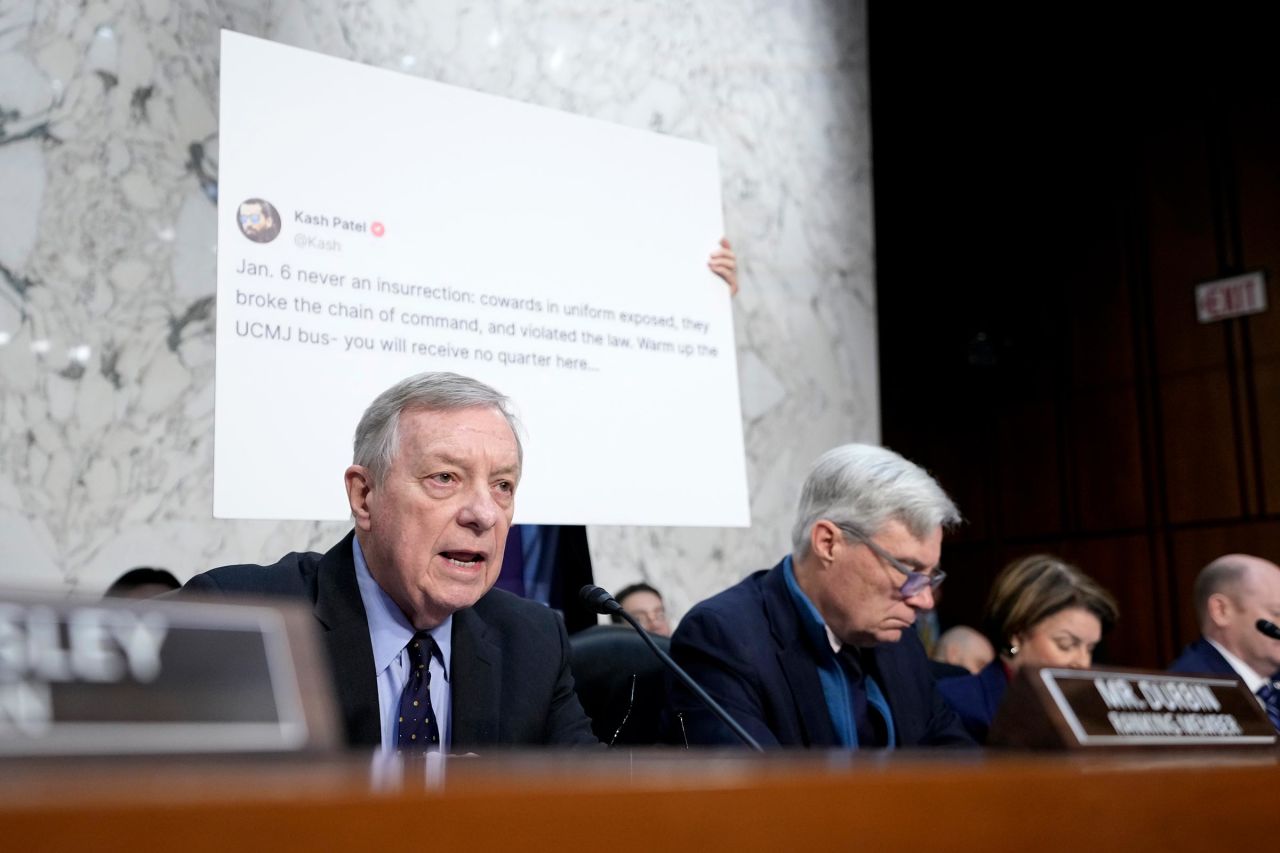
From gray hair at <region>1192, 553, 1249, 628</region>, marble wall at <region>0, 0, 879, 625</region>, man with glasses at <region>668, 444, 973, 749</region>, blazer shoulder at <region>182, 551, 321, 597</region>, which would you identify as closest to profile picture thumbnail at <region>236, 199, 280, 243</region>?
marble wall at <region>0, 0, 879, 625</region>

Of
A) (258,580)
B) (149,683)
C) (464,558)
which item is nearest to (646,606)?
(464,558)

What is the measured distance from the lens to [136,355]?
308 cm

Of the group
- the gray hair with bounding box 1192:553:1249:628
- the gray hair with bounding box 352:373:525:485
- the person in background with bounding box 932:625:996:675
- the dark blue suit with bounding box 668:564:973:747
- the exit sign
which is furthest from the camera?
the exit sign

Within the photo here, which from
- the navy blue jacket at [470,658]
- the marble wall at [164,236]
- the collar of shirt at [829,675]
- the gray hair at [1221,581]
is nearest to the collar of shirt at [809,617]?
the collar of shirt at [829,675]

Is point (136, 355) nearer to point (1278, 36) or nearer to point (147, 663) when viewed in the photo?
point (147, 663)

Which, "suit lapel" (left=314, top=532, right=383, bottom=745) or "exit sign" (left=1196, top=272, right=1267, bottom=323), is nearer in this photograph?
"suit lapel" (left=314, top=532, right=383, bottom=745)

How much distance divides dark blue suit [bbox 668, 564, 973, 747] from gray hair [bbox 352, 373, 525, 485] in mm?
575

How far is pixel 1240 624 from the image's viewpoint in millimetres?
3924

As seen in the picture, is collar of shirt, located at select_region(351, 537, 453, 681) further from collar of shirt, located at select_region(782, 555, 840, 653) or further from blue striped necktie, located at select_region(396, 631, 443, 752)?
collar of shirt, located at select_region(782, 555, 840, 653)

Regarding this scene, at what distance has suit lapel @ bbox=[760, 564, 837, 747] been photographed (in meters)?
2.42

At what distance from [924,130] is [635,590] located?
6279mm

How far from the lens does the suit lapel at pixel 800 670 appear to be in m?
2.42

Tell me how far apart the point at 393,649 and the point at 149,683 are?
59.2 inches

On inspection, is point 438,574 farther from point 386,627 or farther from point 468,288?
point 468,288
